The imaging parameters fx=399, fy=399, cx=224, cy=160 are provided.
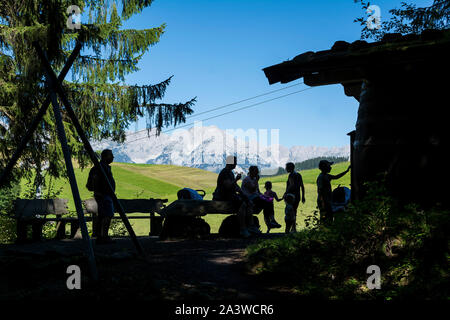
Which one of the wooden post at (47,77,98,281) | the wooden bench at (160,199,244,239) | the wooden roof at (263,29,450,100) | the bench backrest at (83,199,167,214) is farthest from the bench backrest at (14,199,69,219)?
the wooden roof at (263,29,450,100)

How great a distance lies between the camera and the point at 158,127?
13.2 meters

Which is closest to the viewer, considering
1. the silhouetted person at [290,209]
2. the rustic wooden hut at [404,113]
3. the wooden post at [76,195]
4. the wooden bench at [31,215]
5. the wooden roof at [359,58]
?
the wooden post at [76,195]

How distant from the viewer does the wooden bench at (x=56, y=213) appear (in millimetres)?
9305

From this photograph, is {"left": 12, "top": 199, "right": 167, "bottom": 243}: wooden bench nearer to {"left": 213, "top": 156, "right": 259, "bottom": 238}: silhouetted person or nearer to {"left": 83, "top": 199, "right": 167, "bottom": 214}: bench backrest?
{"left": 83, "top": 199, "right": 167, "bottom": 214}: bench backrest

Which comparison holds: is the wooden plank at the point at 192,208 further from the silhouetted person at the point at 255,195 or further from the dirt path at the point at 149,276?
the dirt path at the point at 149,276

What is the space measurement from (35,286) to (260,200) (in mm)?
6600

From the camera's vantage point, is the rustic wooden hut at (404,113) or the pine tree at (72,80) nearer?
the rustic wooden hut at (404,113)

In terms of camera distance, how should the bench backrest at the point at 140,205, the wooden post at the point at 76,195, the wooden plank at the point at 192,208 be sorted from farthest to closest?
1. the bench backrest at the point at 140,205
2. the wooden plank at the point at 192,208
3. the wooden post at the point at 76,195

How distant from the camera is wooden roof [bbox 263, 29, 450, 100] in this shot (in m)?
5.43

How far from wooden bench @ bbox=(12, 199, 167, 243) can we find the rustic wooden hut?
21.0ft

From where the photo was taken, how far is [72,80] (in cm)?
1245

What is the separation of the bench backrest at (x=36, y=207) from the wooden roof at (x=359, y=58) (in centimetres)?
667

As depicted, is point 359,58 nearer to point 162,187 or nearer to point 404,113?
point 404,113

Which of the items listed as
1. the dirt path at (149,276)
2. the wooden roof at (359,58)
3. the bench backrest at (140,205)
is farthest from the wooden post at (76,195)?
the bench backrest at (140,205)
